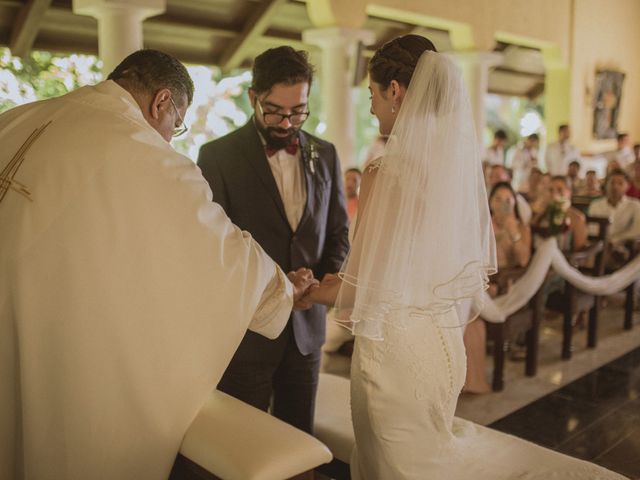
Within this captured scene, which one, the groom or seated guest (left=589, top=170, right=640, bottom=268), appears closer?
the groom

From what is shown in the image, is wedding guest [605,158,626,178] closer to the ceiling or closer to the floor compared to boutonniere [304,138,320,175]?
closer to the floor

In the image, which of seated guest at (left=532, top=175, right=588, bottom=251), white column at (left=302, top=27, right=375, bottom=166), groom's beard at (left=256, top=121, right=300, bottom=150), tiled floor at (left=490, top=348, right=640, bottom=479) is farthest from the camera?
white column at (left=302, top=27, right=375, bottom=166)

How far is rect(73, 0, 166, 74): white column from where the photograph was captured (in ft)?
19.8

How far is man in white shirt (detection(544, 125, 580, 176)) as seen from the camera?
12.4 metres

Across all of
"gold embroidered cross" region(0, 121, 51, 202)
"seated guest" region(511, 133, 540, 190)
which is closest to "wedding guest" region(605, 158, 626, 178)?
"seated guest" region(511, 133, 540, 190)

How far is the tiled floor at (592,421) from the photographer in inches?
155

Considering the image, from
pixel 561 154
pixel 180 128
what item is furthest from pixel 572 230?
pixel 561 154

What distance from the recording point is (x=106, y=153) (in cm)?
194

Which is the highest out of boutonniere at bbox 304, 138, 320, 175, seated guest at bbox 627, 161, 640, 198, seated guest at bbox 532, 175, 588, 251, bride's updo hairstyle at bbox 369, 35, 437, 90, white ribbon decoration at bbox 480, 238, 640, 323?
bride's updo hairstyle at bbox 369, 35, 437, 90

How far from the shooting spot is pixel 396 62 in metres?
2.34

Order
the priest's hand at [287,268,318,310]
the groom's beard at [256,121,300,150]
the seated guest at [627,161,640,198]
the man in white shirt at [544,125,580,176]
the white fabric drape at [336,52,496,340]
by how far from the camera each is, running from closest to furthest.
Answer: the white fabric drape at [336,52,496,340] < the priest's hand at [287,268,318,310] < the groom's beard at [256,121,300,150] < the seated guest at [627,161,640,198] < the man in white shirt at [544,125,580,176]

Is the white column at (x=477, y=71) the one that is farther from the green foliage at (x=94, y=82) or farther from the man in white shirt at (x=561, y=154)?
the man in white shirt at (x=561, y=154)

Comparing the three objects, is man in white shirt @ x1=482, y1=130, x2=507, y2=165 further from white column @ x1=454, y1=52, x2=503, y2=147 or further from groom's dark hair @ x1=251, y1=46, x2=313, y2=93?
groom's dark hair @ x1=251, y1=46, x2=313, y2=93

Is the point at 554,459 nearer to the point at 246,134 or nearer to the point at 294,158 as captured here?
the point at 294,158
